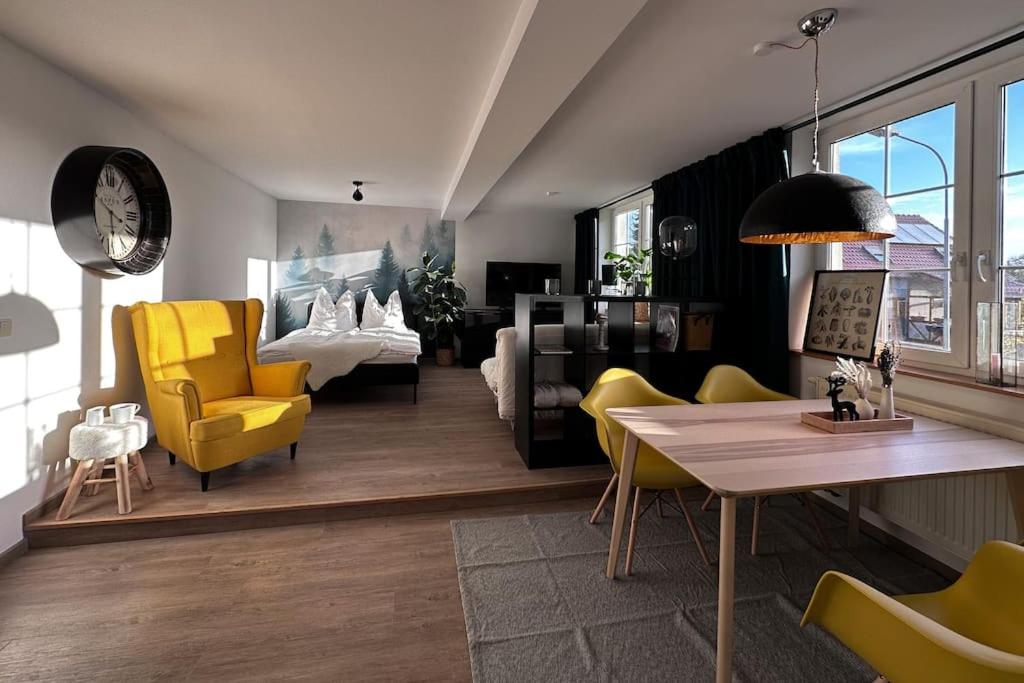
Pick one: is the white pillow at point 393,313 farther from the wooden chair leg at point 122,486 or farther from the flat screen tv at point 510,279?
the wooden chair leg at point 122,486

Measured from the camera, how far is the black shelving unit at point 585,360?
3.35 meters

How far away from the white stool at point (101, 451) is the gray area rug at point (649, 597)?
176 cm

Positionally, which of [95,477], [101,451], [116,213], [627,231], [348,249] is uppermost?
[627,231]

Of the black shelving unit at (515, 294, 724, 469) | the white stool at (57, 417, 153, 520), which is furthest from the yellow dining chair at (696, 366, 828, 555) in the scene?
the white stool at (57, 417, 153, 520)

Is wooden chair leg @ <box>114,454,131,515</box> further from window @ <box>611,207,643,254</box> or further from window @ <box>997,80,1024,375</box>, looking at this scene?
window @ <box>611,207,643,254</box>

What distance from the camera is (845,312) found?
305 cm

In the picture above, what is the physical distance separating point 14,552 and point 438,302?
17.0 ft

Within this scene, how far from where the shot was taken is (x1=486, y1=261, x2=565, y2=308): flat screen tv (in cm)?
746

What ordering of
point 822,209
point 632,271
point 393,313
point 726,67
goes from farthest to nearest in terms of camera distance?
point 393,313
point 632,271
point 726,67
point 822,209

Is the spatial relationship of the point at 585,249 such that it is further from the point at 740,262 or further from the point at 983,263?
the point at 983,263

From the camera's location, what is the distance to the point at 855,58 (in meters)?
2.39

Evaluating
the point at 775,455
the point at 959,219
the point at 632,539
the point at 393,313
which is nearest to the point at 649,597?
the point at 632,539

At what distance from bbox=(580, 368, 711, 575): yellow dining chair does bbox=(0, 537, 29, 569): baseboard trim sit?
2813 millimetres

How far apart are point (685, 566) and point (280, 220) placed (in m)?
6.58
